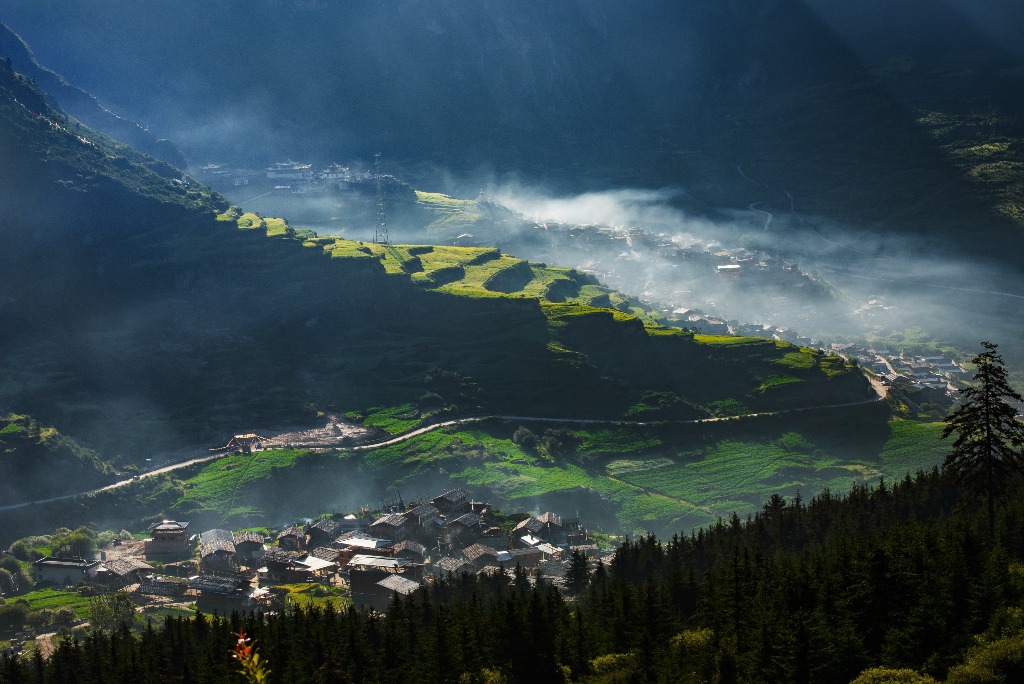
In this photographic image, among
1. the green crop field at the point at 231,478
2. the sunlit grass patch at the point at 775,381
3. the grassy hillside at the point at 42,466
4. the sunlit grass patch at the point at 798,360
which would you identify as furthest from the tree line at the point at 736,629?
the sunlit grass patch at the point at 798,360

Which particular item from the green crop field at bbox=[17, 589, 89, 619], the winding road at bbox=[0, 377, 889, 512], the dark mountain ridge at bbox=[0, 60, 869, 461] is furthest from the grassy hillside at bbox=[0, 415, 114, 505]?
the green crop field at bbox=[17, 589, 89, 619]

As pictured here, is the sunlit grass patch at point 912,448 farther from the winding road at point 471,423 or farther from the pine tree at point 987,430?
the pine tree at point 987,430

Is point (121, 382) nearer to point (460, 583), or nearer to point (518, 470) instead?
point (518, 470)

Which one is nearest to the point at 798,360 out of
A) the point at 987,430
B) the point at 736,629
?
the point at 987,430

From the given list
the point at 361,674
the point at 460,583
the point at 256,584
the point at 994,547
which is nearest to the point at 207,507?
the point at 256,584

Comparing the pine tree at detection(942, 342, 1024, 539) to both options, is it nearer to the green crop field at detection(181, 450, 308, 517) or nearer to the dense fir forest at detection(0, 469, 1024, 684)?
the dense fir forest at detection(0, 469, 1024, 684)

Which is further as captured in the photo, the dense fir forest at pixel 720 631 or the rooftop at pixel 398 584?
the rooftop at pixel 398 584
